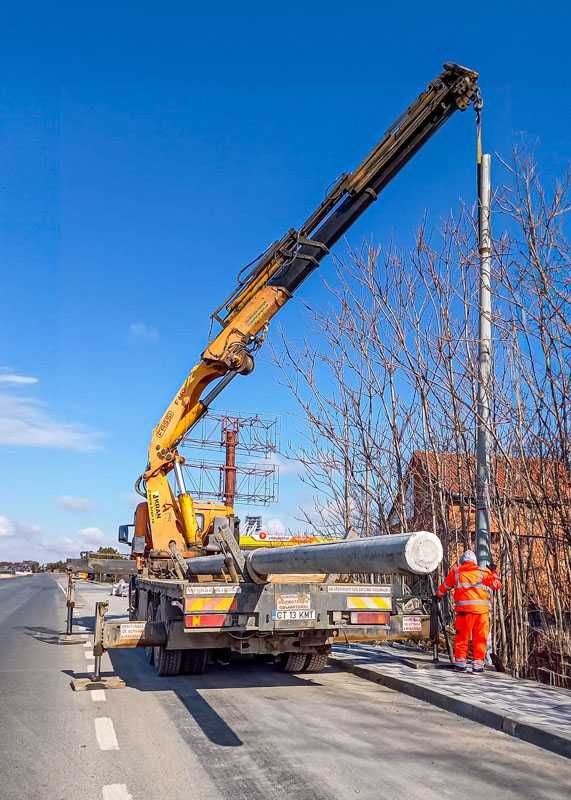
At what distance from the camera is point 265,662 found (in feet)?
35.2

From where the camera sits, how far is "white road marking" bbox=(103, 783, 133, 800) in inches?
185

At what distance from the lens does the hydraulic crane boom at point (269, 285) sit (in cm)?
1159

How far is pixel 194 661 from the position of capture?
30.6 feet

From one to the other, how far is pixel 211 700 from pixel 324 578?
2.11 meters

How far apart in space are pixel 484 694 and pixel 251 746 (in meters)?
2.96

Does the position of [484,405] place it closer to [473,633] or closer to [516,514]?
[516,514]

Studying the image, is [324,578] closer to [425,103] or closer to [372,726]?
[372,726]

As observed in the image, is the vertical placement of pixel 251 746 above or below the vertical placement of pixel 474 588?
below

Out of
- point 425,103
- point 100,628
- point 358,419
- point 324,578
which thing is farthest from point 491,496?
point 425,103

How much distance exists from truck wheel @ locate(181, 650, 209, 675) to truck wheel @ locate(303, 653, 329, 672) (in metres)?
1.29

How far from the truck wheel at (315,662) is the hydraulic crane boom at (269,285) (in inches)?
171

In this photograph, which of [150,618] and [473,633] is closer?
[473,633]

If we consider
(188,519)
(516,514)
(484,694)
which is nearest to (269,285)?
(188,519)

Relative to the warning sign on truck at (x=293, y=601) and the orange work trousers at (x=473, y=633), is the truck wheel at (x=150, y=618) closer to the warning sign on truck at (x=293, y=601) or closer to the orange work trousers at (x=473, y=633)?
the warning sign on truck at (x=293, y=601)
